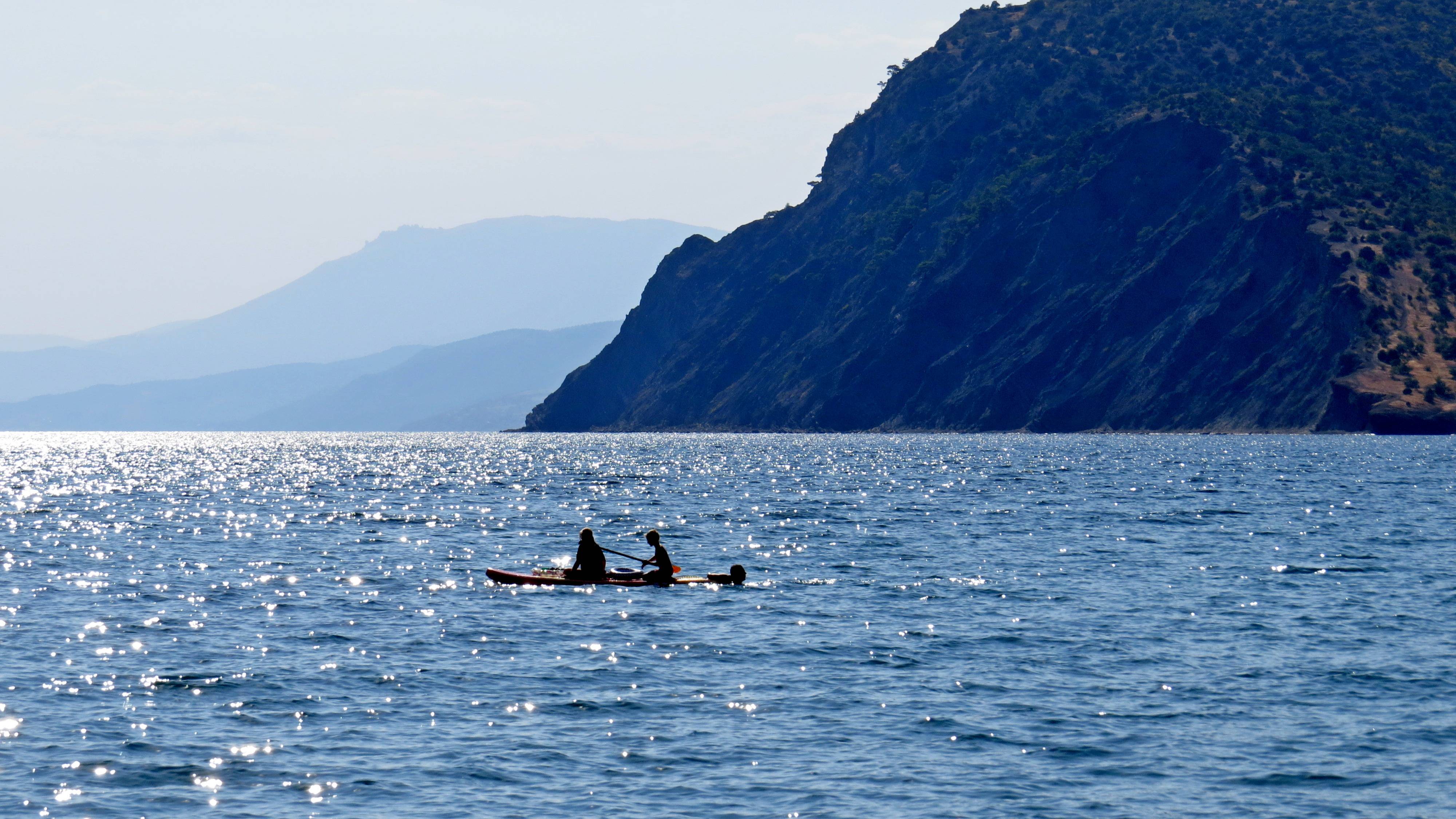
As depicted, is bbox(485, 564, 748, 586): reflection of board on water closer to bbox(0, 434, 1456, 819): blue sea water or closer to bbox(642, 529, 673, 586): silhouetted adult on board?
bbox(642, 529, 673, 586): silhouetted adult on board

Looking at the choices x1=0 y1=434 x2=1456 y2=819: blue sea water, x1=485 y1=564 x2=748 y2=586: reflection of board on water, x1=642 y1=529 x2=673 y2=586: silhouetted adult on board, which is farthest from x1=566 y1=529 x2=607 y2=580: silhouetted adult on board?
x1=642 y1=529 x2=673 y2=586: silhouetted adult on board

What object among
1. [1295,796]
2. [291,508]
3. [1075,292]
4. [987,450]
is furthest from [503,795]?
[1075,292]

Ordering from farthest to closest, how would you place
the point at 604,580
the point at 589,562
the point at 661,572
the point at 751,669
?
the point at 661,572 < the point at 604,580 < the point at 589,562 < the point at 751,669

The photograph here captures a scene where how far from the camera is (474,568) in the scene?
156 ft

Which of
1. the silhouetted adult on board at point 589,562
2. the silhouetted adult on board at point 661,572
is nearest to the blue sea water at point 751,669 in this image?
the silhouetted adult on board at point 661,572

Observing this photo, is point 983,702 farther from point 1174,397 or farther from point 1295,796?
point 1174,397

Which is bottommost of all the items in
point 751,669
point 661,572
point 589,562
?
point 751,669

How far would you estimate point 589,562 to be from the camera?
42094 millimetres

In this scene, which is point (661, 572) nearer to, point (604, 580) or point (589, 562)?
point (604, 580)

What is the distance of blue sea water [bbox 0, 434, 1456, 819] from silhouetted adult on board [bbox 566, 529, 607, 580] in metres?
0.69

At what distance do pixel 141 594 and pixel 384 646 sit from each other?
39.1ft

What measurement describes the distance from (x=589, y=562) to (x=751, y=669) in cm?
1343

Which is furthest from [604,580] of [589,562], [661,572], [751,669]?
[751,669]

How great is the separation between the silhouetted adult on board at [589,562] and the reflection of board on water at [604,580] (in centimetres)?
10
